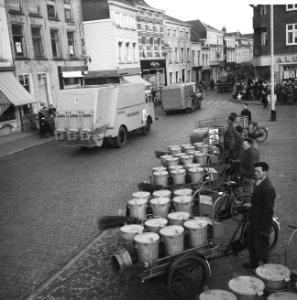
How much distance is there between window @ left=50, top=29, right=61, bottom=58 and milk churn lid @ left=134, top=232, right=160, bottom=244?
24.9 meters

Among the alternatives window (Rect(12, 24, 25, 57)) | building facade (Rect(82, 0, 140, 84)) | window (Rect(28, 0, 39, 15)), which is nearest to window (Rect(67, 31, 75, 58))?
building facade (Rect(82, 0, 140, 84))

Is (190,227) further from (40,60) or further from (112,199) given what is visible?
(40,60)

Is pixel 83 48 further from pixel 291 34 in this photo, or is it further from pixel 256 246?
pixel 256 246

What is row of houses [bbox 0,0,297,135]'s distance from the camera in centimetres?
2348

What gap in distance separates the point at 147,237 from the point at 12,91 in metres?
19.6

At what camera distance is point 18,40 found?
2450cm

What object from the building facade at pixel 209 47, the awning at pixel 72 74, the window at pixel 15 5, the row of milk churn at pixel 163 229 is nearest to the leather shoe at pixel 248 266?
the row of milk churn at pixel 163 229

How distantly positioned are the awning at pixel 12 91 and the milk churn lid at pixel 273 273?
20.3 m

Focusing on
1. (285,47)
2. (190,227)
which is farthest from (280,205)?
(285,47)

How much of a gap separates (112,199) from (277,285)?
6.49m

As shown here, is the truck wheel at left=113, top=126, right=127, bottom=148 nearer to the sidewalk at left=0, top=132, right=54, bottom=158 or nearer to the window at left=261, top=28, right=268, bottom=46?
the sidewalk at left=0, top=132, right=54, bottom=158

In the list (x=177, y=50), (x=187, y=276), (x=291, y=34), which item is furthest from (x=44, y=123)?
(x=177, y=50)

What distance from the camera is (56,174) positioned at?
44.4 feet

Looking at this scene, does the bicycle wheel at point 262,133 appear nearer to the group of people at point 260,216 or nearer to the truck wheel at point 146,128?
Answer: the truck wheel at point 146,128
